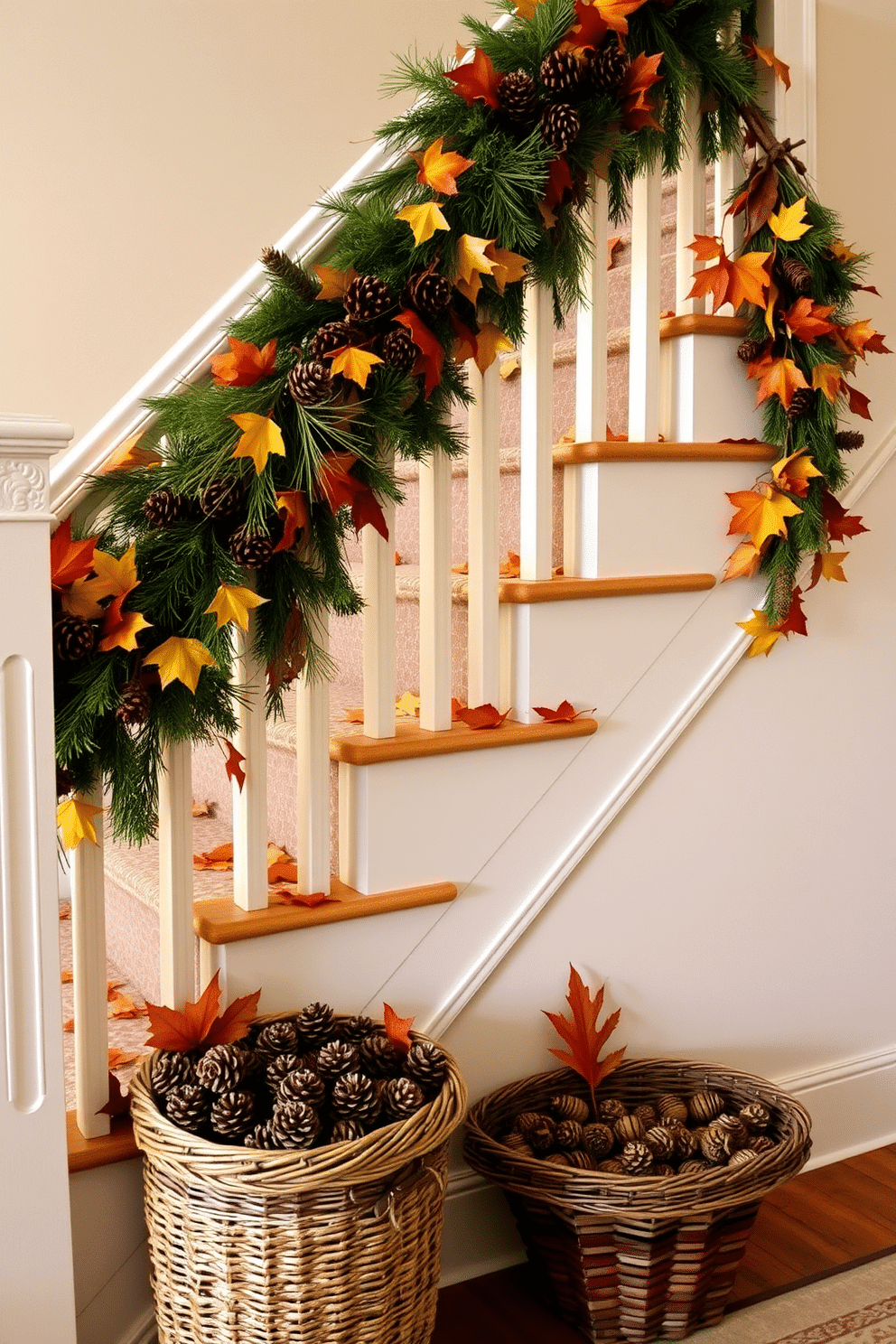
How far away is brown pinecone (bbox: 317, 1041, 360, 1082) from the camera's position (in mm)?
1333

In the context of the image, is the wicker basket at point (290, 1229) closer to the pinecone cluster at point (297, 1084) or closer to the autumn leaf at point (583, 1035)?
the pinecone cluster at point (297, 1084)

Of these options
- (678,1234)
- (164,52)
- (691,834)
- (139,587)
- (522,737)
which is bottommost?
(678,1234)

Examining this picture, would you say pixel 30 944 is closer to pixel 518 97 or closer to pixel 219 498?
pixel 219 498

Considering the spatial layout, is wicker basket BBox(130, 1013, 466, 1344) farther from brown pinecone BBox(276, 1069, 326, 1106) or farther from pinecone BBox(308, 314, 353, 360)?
pinecone BBox(308, 314, 353, 360)

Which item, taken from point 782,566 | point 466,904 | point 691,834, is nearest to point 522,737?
point 466,904

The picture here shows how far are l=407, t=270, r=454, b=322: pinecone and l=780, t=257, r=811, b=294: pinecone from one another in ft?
1.94

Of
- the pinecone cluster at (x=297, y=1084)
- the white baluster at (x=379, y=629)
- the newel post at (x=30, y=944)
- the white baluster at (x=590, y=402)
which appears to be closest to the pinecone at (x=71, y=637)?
the newel post at (x=30, y=944)

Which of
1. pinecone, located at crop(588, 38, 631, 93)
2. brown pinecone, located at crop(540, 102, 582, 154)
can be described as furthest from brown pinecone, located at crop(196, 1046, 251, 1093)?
pinecone, located at crop(588, 38, 631, 93)

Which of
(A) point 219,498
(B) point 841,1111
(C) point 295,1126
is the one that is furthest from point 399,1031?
(B) point 841,1111

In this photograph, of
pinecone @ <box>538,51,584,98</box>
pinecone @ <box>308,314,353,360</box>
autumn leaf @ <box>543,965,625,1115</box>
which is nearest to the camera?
pinecone @ <box>308,314,353,360</box>

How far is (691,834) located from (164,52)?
222cm

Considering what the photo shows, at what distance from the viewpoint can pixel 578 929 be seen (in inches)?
69.7

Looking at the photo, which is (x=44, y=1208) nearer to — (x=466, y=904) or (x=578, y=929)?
(x=466, y=904)

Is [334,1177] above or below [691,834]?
below
